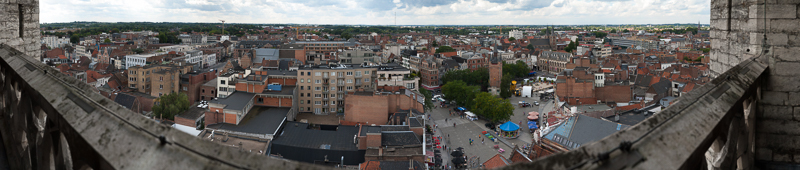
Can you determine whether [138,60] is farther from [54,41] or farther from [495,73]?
[54,41]

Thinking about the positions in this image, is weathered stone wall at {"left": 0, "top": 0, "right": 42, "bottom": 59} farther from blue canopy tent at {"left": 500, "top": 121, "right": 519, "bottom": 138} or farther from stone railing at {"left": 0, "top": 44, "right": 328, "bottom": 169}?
blue canopy tent at {"left": 500, "top": 121, "right": 519, "bottom": 138}

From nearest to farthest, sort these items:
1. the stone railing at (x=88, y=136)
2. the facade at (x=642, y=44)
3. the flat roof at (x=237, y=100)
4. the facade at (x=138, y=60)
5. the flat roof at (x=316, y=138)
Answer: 1. the stone railing at (x=88, y=136)
2. the flat roof at (x=316, y=138)
3. the flat roof at (x=237, y=100)
4. the facade at (x=138, y=60)
5. the facade at (x=642, y=44)

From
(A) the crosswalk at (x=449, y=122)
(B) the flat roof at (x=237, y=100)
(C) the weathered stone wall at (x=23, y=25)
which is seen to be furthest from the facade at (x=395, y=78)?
(C) the weathered stone wall at (x=23, y=25)

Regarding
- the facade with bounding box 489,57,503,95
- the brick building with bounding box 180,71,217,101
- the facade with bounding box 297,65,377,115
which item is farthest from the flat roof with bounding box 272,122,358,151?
the facade with bounding box 489,57,503,95

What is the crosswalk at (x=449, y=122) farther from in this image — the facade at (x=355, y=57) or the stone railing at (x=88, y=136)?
the stone railing at (x=88, y=136)

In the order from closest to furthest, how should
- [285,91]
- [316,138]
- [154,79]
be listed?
[316,138], [285,91], [154,79]

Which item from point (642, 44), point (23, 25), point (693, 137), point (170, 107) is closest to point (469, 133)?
point (170, 107)

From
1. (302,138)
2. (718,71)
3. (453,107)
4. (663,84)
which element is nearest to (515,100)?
(453,107)
